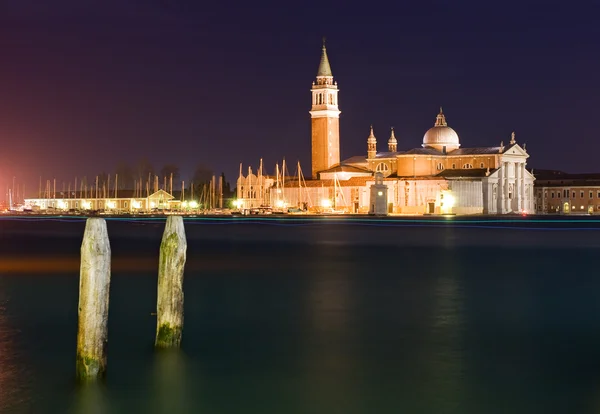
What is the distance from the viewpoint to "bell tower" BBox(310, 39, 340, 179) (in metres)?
111

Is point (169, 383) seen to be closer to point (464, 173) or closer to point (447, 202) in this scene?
point (447, 202)

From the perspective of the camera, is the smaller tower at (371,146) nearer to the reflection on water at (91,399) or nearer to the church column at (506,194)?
the church column at (506,194)

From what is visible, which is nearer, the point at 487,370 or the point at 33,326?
the point at 487,370

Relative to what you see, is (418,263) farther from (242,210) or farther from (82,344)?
(242,210)

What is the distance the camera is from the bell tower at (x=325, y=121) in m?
111

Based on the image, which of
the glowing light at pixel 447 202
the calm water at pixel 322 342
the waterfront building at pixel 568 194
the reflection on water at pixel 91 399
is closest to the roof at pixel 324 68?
the glowing light at pixel 447 202

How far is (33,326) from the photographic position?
17172 mm

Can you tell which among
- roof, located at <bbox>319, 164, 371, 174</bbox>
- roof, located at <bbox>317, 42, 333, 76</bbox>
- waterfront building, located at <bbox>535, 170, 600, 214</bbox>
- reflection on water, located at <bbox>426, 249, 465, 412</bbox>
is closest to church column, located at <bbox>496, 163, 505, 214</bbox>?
waterfront building, located at <bbox>535, 170, 600, 214</bbox>

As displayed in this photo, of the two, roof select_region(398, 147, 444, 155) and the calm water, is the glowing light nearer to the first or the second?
roof select_region(398, 147, 444, 155)

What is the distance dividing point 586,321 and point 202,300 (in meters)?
8.23

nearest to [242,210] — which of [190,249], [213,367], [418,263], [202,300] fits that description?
[190,249]

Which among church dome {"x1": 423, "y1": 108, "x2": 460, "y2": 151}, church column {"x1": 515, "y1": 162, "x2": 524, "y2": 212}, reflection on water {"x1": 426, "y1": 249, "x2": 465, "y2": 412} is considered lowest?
reflection on water {"x1": 426, "y1": 249, "x2": 465, "y2": 412}

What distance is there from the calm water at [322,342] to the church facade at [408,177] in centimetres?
7525

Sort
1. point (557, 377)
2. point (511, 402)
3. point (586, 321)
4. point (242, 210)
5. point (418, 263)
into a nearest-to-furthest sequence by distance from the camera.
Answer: point (511, 402) < point (557, 377) < point (586, 321) < point (418, 263) < point (242, 210)
